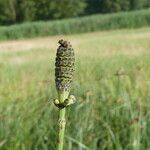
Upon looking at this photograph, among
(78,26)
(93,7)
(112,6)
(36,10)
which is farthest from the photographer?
(93,7)

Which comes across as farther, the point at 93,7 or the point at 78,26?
the point at 93,7

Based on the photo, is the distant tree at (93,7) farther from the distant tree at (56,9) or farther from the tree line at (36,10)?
the distant tree at (56,9)

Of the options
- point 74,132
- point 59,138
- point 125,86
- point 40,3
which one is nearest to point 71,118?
point 74,132

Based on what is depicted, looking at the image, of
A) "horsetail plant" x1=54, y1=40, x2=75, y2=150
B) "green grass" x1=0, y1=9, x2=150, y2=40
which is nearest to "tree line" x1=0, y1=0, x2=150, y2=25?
"green grass" x1=0, y1=9, x2=150, y2=40

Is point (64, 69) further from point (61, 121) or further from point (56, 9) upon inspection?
point (56, 9)

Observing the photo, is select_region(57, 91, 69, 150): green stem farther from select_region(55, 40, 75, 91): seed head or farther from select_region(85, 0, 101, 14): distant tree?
select_region(85, 0, 101, 14): distant tree

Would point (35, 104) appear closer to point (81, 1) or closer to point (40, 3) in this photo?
point (40, 3)

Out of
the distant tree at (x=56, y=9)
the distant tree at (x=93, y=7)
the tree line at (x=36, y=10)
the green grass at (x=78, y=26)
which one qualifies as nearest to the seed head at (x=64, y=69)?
the green grass at (x=78, y=26)

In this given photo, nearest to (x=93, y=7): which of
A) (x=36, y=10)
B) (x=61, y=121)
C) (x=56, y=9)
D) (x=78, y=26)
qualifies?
(x=56, y=9)
